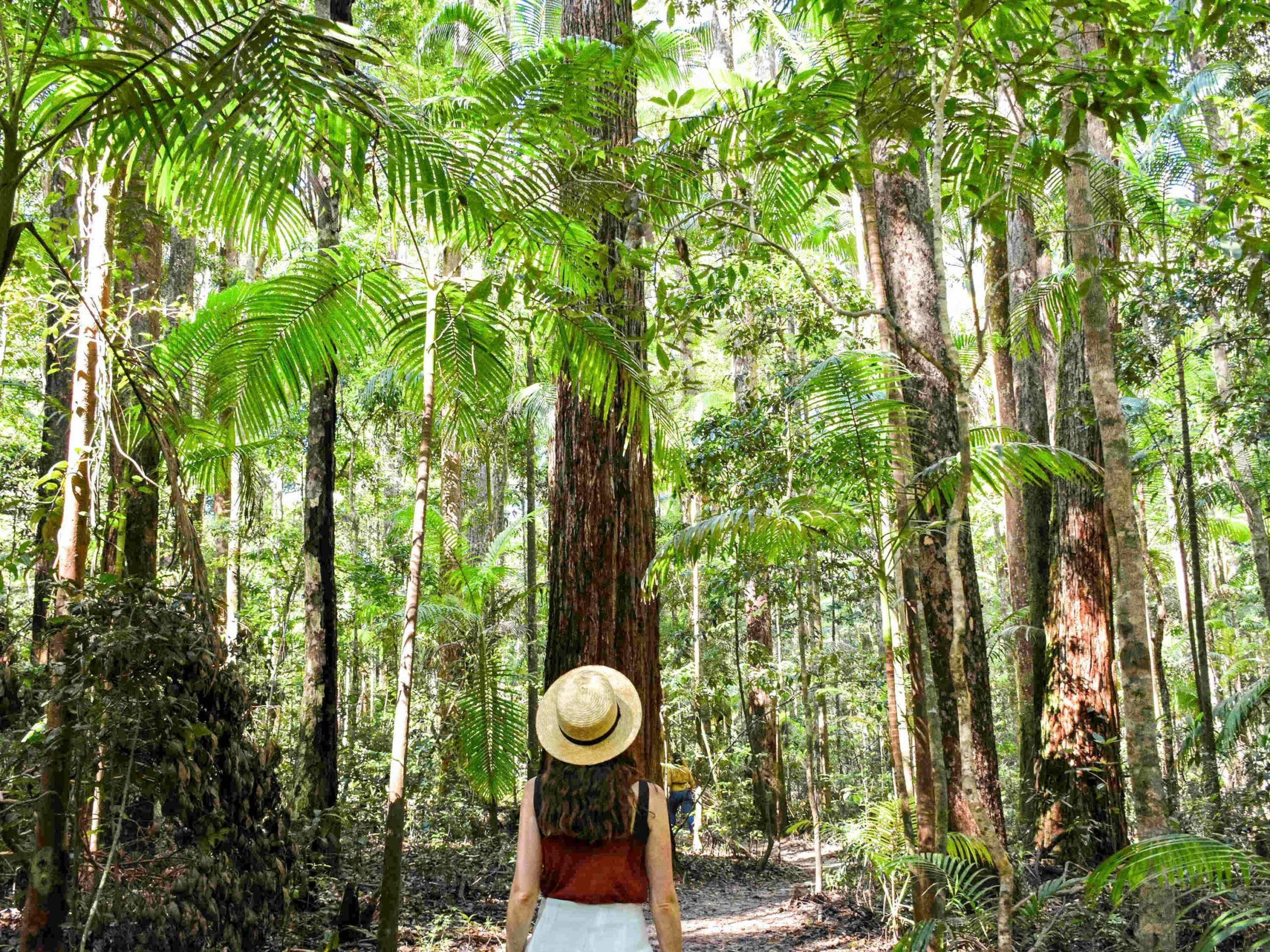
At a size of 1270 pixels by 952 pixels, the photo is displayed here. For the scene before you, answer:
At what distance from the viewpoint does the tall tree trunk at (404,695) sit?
3.90 m

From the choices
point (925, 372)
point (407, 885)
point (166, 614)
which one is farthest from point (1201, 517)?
point (166, 614)

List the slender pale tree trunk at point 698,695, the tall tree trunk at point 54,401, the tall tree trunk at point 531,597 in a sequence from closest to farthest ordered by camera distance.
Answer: the tall tree trunk at point 54,401, the tall tree trunk at point 531,597, the slender pale tree trunk at point 698,695

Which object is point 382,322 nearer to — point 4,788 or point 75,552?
point 75,552

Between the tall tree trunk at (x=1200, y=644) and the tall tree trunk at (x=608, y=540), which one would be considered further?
the tall tree trunk at (x=1200, y=644)

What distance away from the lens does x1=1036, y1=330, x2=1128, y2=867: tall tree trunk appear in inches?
295

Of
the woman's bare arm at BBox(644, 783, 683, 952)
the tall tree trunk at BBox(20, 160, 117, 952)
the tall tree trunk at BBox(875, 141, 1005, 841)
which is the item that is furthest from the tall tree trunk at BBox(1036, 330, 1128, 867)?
the tall tree trunk at BBox(20, 160, 117, 952)

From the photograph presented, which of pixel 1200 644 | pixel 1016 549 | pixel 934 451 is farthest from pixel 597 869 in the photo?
pixel 1016 549

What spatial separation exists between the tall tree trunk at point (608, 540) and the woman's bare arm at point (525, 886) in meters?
1.69

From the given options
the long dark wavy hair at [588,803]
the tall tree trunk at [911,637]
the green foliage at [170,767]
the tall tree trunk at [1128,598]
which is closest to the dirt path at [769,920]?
the tall tree trunk at [911,637]

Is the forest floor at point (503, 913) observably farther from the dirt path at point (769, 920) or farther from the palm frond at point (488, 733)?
the palm frond at point (488, 733)

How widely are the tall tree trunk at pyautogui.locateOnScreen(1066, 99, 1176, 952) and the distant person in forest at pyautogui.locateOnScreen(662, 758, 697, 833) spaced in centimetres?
655

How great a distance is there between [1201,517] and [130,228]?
50.7ft

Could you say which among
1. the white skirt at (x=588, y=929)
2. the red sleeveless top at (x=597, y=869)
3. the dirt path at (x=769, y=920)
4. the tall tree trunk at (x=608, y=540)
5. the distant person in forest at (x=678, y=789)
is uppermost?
the tall tree trunk at (x=608, y=540)

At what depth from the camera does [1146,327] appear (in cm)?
1067
